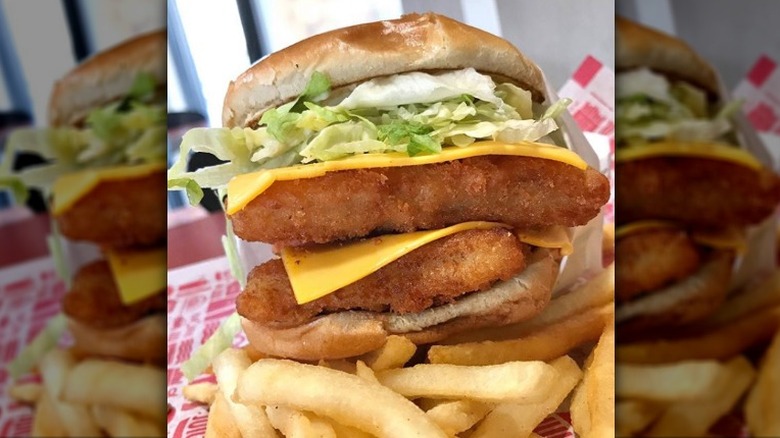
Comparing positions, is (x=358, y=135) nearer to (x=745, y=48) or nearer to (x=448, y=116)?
(x=448, y=116)

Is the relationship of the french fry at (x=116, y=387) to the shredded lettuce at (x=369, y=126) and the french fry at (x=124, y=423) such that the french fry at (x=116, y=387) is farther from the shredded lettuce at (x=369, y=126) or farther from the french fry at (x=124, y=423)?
the shredded lettuce at (x=369, y=126)

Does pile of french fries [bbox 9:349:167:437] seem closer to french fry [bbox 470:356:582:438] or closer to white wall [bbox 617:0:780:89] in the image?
french fry [bbox 470:356:582:438]

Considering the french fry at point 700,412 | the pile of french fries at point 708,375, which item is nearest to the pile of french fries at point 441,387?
the pile of french fries at point 708,375

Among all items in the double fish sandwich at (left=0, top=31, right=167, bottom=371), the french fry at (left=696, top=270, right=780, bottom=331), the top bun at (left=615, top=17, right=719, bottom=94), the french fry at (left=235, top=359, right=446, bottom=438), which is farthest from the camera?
the french fry at (left=696, top=270, right=780, bottom=331)

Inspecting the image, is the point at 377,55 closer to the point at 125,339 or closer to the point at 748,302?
the point at 125,339

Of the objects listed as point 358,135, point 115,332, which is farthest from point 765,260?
point 115,332

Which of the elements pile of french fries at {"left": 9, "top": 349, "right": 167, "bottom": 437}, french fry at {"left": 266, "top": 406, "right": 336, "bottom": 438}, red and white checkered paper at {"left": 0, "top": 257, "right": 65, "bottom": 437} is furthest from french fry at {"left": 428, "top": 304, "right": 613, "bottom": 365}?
red and white checkered paper at {"left": 0, "top": 257, "right": 65, "bottom": 437}
